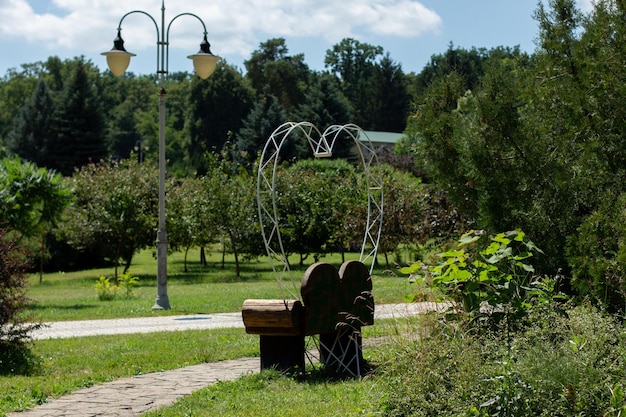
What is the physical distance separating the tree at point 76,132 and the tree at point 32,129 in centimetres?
473

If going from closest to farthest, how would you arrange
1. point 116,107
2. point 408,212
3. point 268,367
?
point 268,367 < point 408,212 < point 116,107

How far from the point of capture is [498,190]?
9992 mm

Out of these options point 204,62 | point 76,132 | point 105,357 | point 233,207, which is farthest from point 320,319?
point 76,132

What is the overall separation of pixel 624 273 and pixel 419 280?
6.70 feet

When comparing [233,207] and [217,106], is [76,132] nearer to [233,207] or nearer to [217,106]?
[217,106]

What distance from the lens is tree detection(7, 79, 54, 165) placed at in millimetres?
66438

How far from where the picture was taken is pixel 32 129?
68312 millimetres

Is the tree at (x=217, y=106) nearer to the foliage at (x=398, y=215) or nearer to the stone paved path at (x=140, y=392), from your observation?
the foliage at (x=398, y=215)

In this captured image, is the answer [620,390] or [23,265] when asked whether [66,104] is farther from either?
[620,390]

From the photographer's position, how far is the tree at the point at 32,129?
2616 inches

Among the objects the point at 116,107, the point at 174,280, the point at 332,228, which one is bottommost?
the point at 174,280

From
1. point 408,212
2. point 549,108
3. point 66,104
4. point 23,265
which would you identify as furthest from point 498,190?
point 66,104

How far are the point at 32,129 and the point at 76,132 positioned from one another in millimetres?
11563

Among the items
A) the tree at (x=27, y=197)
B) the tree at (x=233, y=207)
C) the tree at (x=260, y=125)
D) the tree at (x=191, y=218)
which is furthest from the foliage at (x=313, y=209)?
the tree at (x=260, y=125)
